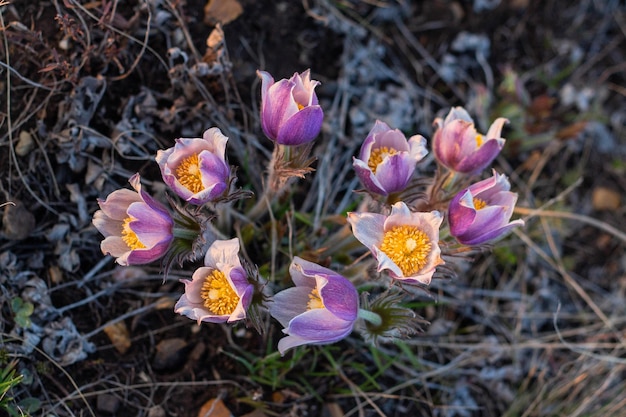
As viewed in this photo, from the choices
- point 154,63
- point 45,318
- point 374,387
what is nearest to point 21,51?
point 154,63

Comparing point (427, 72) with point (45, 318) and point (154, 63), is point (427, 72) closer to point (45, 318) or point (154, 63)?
point (154, 63)

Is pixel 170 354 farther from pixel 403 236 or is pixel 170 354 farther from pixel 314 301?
pixel 403 236

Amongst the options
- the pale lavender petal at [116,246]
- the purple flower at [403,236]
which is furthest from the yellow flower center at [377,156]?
the pale lavender petal at [116,246]

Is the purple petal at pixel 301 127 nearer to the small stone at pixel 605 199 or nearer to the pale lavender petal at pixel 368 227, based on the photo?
the pale lavender petal at pixel 368 227

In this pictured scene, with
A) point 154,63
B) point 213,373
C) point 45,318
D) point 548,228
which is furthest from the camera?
point 548,228

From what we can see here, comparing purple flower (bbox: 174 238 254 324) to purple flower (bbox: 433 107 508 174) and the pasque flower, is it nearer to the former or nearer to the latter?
the pasque flower

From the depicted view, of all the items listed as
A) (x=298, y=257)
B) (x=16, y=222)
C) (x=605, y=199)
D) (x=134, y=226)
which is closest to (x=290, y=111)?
(x=298, y=257)

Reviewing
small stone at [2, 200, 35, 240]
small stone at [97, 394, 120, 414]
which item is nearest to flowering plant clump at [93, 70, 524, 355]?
small stone at [2, 200, 35, 240]

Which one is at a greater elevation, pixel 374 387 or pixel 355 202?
pixel 355 202
